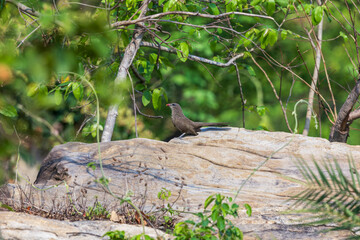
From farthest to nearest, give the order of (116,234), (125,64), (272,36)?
(125,64) → (272,36) → (116,234)

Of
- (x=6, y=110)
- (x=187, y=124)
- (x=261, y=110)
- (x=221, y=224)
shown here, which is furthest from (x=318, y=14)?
(x=6, y=110)

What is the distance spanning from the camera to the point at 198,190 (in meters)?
4.89

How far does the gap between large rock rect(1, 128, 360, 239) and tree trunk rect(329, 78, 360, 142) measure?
0.79m

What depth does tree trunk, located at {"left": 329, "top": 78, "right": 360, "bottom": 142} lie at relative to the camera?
21.0 ft

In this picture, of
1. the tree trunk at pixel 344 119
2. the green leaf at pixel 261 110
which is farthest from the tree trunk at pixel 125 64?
the tree trunk at pixel 344 119

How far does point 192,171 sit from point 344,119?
2562 mm

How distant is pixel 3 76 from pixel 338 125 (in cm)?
632

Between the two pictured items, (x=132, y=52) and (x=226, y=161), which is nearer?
(x=226, y=161)

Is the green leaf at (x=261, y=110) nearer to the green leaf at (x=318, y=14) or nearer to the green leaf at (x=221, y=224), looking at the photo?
the green leaf at (x=318, y=14)

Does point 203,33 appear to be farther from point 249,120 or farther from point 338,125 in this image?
point 338,125

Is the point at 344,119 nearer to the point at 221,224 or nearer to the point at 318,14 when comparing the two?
the point at 318,14

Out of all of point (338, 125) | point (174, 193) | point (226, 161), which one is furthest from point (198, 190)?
point (338, 125)

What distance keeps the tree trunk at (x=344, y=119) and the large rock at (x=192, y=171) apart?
790mm

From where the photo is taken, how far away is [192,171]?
532cm
